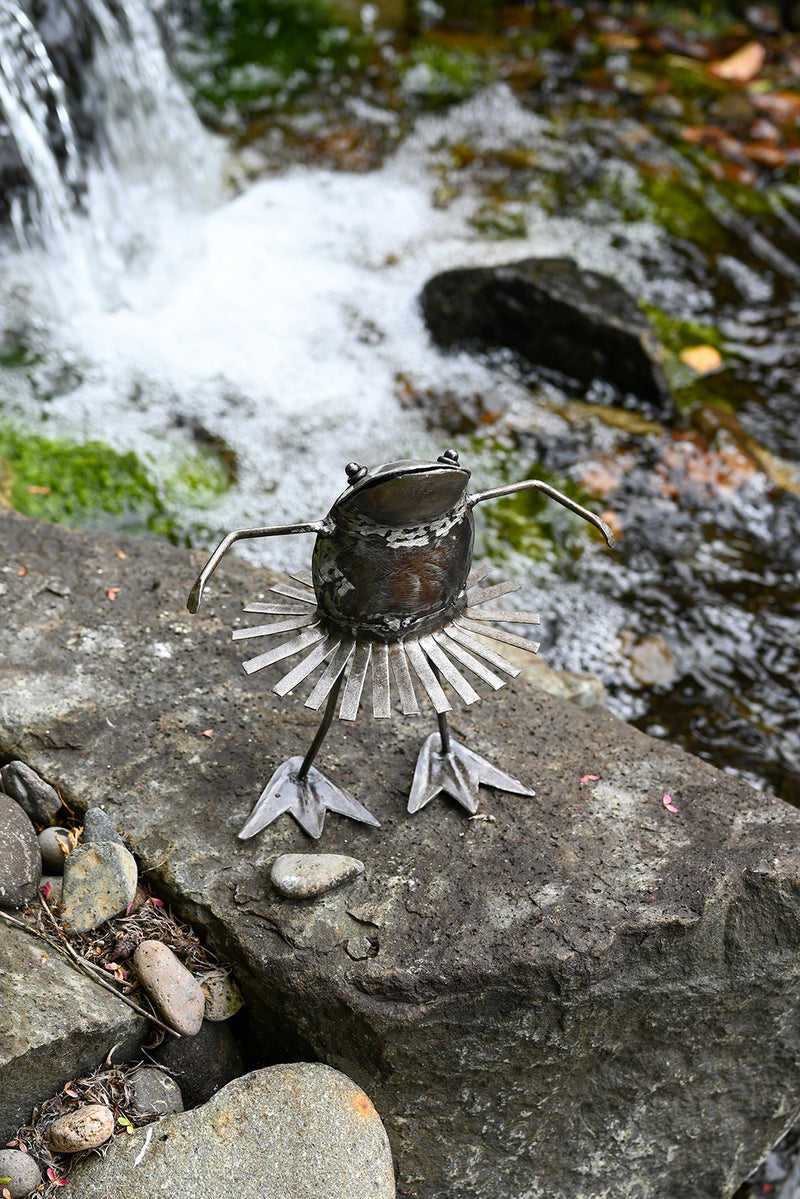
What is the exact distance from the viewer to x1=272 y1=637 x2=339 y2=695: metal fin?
2.00 metres

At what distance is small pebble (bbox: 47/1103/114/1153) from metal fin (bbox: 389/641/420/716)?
3.08ft

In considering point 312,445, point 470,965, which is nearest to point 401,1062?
point 470,965

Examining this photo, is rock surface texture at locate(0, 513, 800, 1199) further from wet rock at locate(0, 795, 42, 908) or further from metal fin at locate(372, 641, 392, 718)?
metal fin at locate(372, 641, 392, 718)

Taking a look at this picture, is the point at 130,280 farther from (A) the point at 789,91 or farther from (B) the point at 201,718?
(A) the point at 789,91

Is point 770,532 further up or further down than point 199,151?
further down

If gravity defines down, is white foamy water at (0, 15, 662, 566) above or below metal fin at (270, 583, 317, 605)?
below

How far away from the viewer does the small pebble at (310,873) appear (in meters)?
2.16

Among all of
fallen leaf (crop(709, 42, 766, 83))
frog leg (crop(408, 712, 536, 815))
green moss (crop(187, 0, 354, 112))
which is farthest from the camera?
fallen leaf (crop(709, 42, 766, 83))

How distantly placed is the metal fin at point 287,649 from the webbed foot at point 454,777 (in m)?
0.47

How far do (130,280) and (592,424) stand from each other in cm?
224

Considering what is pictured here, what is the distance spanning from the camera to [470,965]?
6.81 feet

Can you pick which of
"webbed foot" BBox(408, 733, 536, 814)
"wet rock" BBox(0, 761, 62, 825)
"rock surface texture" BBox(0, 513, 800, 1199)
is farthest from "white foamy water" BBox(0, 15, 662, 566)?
"wet rock" BBox(0, 761, 62, 825)

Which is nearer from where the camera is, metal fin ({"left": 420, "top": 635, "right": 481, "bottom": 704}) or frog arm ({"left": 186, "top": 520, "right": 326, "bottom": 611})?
frog arm ({"left": 186, "top": 520, "right": 326, "bottom": 611})

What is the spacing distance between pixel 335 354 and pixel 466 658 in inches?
112
